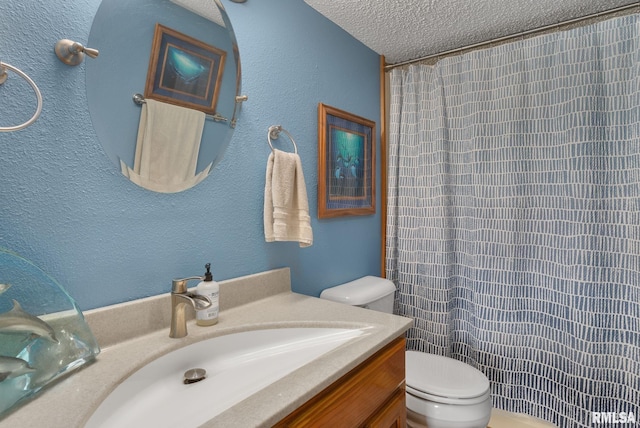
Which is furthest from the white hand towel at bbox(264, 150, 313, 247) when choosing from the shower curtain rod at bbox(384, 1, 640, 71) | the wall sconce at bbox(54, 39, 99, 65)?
the shower curtain rod at bbox(384, 1, 640, 71)

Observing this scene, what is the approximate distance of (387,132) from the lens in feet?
6.74

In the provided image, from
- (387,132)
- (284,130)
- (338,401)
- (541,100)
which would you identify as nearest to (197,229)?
(284,130)

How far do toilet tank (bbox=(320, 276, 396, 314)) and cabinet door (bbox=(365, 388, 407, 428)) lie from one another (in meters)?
0.50

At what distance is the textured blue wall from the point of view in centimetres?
72

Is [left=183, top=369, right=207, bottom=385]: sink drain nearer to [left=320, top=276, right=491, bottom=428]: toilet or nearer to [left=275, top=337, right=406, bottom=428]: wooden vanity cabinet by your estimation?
[left=275, top=337, right=406, bottom=428]: wooden vanity cabinet

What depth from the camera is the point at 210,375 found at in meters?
0.86

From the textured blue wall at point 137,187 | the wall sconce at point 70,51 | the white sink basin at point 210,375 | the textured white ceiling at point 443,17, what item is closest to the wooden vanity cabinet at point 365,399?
the white sink basin at point 210,375

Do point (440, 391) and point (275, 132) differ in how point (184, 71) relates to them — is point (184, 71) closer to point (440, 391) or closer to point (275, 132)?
point (275, 132)

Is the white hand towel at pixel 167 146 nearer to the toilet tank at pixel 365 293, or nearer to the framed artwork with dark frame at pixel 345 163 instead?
the framed artwork with dark frame at pixel 345 163

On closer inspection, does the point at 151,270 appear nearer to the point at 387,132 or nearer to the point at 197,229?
the point at 197,229

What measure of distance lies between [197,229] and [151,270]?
18 centimetres

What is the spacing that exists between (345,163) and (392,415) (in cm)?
111

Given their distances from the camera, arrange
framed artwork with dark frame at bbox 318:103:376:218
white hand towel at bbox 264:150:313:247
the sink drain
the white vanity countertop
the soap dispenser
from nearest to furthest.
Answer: the white vanity countertop → the sink drain → the soap dispenser → white hand towel at bbox 264:150:313:247 → framed artwork with dark frame at bbox 318:103:376:218

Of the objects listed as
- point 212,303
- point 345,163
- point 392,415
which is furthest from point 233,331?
point 345,163
